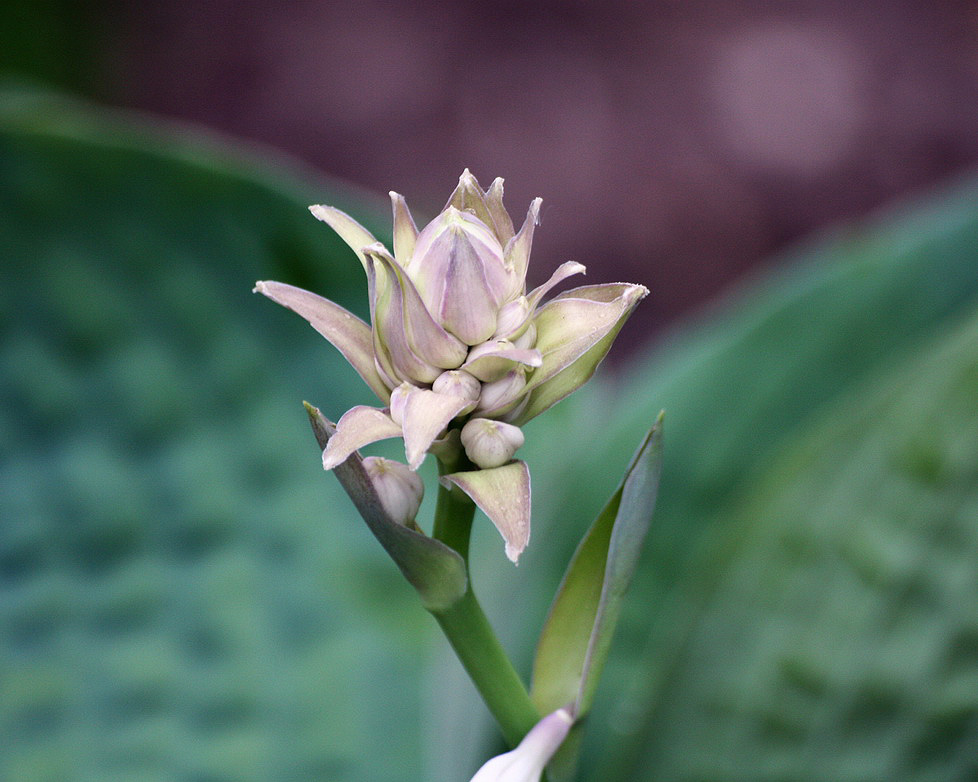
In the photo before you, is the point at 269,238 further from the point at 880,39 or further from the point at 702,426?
the point at 880,39

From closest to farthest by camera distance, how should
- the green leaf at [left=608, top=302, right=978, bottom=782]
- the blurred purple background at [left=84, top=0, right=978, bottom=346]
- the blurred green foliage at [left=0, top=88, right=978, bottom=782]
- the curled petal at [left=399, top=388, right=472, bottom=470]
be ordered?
the curled petal at [left=399, top=388, right=472, bottom=470], the green leaf at [left=608, top=302, right=978, bottom=782], the blurred green foliage at [left=0, top=88, right=978, bottom=782], the blurred purple background at [left=84, top=0, right=978, bottom=346]

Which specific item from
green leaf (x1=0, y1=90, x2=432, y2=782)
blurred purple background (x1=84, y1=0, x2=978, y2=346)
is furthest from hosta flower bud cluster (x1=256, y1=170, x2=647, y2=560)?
blurred purple background (x1=84, y1=0, x2=978, y2=346)

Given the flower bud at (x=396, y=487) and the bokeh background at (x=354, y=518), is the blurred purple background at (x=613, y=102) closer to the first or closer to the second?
the bokeh background at (x=354, y=518)

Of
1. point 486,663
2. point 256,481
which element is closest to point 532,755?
point 486,663

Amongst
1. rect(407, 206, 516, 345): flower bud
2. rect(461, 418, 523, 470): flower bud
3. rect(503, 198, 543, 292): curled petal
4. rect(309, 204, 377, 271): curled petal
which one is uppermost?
rect(309, 204, 377, 271): curled petal

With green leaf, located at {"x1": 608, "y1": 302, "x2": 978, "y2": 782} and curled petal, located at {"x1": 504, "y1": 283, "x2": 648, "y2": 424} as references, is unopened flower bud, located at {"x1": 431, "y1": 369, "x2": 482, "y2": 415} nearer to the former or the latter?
curled petal, located at {"x1": 504, "y1": 283, "x2": 648, "y2": 424}

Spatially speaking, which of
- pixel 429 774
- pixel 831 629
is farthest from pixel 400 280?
pixel 429 774

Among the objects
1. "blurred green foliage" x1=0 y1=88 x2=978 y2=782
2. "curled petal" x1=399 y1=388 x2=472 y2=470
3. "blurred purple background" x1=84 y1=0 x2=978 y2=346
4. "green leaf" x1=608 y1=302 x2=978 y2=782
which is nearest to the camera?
"curled petal" x1=399 y1=388 x2=472 y2=470
